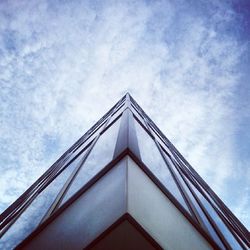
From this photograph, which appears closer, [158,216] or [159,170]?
[158,216]

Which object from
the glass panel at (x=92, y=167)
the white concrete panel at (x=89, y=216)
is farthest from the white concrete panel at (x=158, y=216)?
the glass panel at (x=92, y=167)

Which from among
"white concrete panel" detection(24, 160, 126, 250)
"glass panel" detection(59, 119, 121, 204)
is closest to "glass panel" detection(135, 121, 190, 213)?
"glass panel" detection(59, 119, 121, 204)

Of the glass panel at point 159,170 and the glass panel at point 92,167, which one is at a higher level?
the glass panel at point 92,167

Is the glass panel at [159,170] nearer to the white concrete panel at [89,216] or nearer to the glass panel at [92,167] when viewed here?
the glass panel at [92,167]

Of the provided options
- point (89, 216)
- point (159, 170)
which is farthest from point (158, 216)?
point (159, 170)

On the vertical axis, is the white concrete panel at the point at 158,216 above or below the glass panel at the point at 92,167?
below

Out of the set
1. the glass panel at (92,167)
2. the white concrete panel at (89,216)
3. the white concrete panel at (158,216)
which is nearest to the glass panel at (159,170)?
the glass panel at (92,167)

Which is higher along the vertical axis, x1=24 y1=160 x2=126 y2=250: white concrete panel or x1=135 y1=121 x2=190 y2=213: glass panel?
x1=135 y1=121 x2=190 y2=213: glass panel

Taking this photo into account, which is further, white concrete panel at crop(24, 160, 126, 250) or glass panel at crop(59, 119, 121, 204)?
glass panel at crop(59, 119, 121, 204)

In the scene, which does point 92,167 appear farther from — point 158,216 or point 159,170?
point 158,216

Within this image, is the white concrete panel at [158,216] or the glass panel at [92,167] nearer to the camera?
the white concrete panel at [158,216]

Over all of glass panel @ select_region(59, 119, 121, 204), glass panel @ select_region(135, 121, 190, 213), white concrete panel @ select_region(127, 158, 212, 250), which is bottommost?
white concrete panel @ select_region(127, 158, 212, 250)

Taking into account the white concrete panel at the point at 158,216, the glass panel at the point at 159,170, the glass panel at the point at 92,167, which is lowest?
the white concrete panel at the point at 158,216

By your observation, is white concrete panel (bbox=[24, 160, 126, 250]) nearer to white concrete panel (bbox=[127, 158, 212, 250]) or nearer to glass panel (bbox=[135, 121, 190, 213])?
white concrete panel (bbox=[127, 158, 212, 250])
